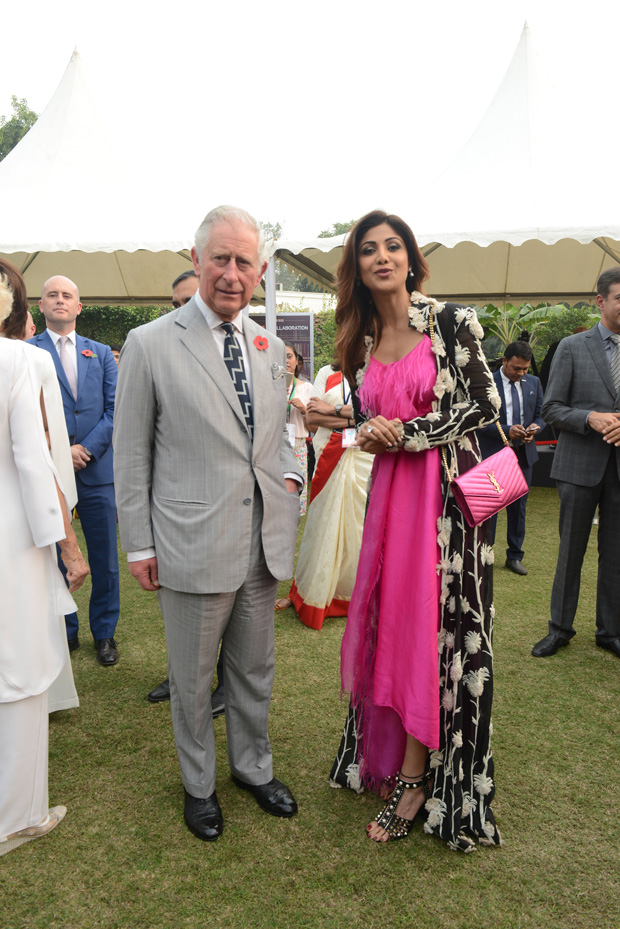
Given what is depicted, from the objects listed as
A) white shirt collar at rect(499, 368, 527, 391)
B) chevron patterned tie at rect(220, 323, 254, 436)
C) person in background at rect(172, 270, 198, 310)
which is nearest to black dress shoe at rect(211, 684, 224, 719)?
chevron patterned tie at rect(220, 323, 254, 436)

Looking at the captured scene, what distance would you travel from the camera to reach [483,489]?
2.15 meters

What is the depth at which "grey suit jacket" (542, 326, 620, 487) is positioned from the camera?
3.77 meters

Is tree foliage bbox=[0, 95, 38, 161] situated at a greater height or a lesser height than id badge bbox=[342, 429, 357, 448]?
greater

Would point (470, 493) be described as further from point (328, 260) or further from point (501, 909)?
point (328, 260)

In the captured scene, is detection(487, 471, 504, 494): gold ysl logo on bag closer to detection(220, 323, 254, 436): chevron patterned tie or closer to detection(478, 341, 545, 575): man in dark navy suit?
detection(220, 323, 254, 436): chevron patterned tie

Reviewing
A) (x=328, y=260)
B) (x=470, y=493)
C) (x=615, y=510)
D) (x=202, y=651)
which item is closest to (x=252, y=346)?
(x=470, y=493)

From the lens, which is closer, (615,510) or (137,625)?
(615,510)

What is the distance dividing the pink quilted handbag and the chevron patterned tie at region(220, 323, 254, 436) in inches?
29.2

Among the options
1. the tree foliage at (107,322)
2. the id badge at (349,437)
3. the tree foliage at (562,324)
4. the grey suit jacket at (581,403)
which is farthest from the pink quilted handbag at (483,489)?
the tree foliage at (107,322)

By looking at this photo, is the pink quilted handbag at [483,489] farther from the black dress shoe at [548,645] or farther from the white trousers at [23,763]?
the black dress shoe at [548,645]

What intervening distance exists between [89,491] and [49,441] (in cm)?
140

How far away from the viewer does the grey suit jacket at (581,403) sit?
12.4 feet

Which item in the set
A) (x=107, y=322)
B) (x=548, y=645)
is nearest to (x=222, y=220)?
(x=548, y=645)

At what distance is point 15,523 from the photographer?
7.29ft
